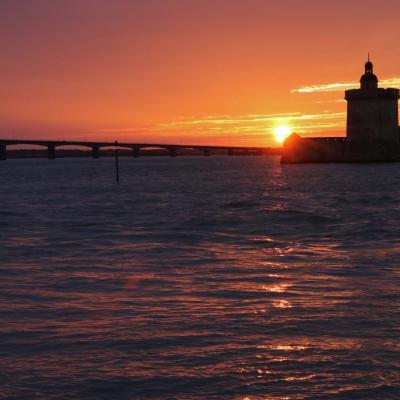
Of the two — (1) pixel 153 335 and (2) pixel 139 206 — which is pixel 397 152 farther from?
(1) pixel 153 335

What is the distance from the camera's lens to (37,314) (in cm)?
934

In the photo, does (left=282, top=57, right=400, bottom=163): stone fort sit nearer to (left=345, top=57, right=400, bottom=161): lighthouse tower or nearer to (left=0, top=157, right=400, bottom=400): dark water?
(left=345, top=57, right=400, bottom=161): lighthouse tower

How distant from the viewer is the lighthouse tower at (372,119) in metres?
97.1

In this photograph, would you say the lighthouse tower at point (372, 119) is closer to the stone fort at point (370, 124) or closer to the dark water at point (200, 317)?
the stone fort at point (370, 124)

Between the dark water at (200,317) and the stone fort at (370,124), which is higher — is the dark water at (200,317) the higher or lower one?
the lower one

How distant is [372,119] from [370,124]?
2.85 feet

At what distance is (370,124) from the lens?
98375mm

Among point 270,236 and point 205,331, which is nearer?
point 205,331

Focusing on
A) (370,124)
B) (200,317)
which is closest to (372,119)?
(370,124)

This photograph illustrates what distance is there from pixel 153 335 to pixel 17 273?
232 inches

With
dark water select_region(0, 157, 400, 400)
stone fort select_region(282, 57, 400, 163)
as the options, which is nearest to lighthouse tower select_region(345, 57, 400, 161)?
stone fort select_region(282, 57, 400, 163)

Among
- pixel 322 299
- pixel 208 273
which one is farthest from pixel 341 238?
pixel 322 299

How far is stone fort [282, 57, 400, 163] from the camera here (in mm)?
97188

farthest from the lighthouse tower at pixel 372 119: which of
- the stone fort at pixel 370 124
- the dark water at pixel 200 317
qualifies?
the dark water at pixel 200 317
